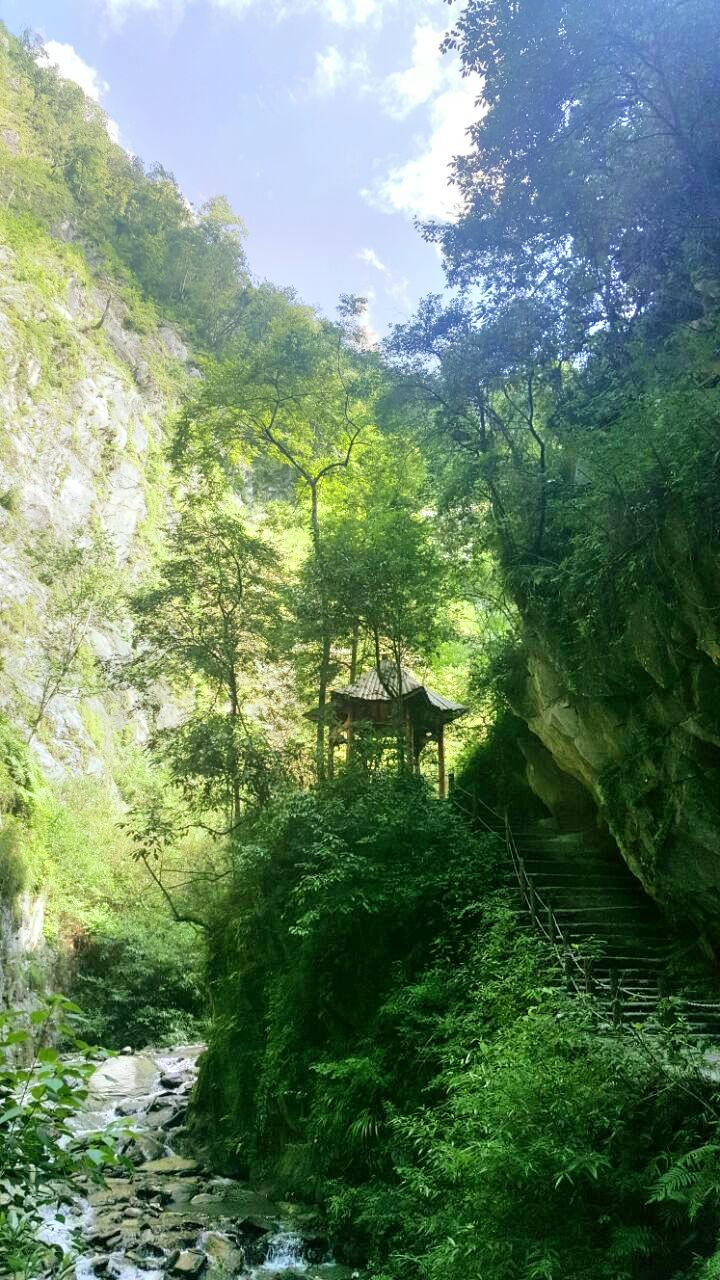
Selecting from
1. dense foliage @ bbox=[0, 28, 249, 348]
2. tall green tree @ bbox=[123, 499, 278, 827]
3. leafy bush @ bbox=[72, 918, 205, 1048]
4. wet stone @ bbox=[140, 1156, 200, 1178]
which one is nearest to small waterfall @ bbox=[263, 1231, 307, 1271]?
wet stone @ bbox=[140, 1156, 200, 1178]

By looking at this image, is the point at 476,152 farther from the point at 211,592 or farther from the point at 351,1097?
the point at 351,1097

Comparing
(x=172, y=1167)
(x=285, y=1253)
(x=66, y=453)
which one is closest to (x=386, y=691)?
(x=172, y=1167)

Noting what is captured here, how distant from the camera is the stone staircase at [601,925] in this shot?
27.3ft

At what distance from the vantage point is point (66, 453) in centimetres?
3797

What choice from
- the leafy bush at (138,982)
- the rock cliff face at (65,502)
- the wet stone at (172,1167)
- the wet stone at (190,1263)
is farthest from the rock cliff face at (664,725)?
the leafy bush at (138,982)

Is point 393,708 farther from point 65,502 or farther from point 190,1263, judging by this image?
point 65,502

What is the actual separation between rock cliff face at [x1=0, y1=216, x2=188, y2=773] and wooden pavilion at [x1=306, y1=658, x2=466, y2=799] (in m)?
10.3

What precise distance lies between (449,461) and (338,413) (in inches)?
215

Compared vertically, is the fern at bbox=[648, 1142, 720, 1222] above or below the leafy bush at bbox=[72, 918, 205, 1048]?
above

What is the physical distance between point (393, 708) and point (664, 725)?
27.9ft

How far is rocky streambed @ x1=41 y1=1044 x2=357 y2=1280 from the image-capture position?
819 centimetres

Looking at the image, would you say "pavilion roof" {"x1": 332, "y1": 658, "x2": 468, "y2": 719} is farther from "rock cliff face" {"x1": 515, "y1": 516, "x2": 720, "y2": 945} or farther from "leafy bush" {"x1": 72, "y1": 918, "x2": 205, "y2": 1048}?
"leafy bush" {"x1": 72, "y1": 918, "x2": 205, "y2": 1048}

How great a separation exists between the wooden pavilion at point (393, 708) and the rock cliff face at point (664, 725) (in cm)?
523

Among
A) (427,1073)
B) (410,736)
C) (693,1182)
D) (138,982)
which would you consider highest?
(410,736)
